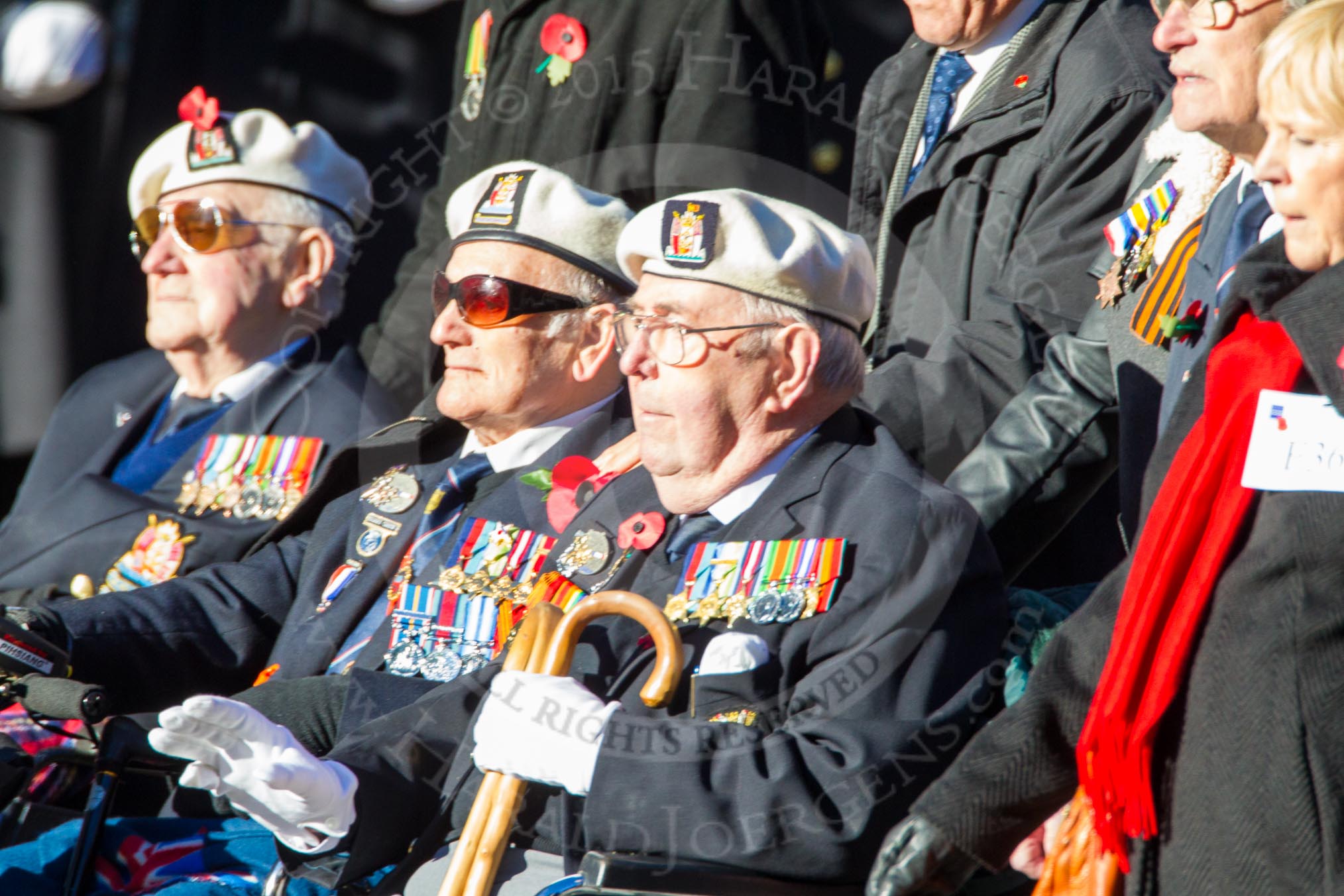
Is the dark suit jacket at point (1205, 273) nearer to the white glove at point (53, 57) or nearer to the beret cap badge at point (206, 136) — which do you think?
the beret cap badge at point (206, 136)

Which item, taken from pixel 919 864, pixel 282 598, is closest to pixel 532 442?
pixel 282 598

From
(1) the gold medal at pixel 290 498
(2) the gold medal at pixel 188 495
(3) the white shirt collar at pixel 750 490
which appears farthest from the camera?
(2) the gold medal at pixel 188 495

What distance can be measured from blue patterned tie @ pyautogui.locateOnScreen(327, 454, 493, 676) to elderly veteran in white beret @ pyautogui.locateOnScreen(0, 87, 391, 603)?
0.70 metres

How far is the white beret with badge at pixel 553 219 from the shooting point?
11.3 ft

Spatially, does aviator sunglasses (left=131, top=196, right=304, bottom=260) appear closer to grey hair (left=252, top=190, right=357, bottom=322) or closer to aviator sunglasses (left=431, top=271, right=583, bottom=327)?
grey hair (left=252, top=190, right=357, bottom=322)

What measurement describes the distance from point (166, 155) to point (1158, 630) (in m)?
3.37

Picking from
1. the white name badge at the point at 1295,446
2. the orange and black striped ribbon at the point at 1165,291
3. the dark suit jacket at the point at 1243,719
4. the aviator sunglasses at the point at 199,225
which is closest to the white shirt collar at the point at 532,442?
the orange and black striped ribbon at the point at 1165,291

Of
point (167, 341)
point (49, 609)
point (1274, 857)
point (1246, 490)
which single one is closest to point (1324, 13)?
point (1246, 490)

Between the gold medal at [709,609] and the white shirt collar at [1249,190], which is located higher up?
the white shirt collar at [1249,190]

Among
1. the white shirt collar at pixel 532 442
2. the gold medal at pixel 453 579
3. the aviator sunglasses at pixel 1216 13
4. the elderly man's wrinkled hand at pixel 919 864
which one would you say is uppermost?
the aviator sunglasses at pixel 1216 13

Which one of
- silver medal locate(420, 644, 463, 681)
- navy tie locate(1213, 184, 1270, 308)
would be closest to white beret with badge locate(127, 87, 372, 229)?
silver medal locate(420, 644, 463, 681)

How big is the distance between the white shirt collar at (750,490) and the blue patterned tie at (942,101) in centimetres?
109

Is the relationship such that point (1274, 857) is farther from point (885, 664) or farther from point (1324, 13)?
point (1324, 13)

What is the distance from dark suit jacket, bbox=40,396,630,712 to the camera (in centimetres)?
339
